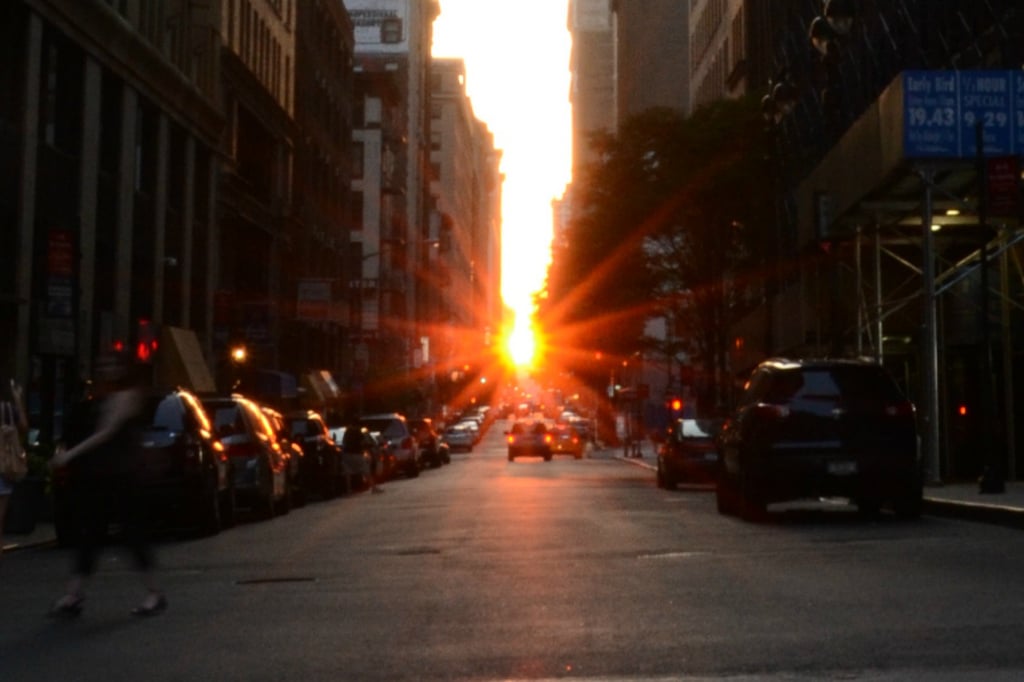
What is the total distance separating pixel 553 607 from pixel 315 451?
24.1m

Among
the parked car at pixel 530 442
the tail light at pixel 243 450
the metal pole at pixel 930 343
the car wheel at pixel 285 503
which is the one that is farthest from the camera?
the parked car at pixel 530 442

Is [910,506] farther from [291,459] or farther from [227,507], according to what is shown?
[291,459]

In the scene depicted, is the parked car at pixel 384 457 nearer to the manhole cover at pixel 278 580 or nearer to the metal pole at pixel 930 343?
the metal pole at pixel 930 343

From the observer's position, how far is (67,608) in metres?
12.5

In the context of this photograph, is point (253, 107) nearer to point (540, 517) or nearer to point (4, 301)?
point (4, 301)

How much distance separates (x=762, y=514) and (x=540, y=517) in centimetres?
290

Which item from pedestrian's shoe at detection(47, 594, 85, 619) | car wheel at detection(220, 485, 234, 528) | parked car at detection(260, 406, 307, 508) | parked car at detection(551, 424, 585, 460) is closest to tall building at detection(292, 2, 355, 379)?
parked car at detection(551, 424, 585, 460)

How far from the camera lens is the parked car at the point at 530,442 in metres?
76.3

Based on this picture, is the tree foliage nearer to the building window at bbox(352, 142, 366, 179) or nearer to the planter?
the planter

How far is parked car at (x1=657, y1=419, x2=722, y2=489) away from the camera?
3750 cm

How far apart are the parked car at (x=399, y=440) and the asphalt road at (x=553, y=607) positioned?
31.5 metres

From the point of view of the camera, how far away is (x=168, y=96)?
4522 cm

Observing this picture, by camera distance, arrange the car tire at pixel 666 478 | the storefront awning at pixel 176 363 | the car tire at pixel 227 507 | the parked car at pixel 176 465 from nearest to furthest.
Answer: the parked car at pixel 176 465 → the car tire at pixel 227 507 → the car tire at pixel 666 478 → the storefront awning at pixel 176 363

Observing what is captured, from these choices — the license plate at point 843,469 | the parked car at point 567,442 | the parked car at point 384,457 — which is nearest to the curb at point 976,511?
the license plate at point 843,469
